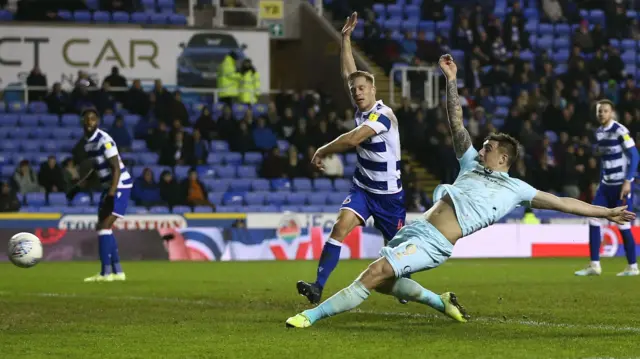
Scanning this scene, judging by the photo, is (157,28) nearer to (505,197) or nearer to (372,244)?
(372,244)

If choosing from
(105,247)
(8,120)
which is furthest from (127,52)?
(105,247)

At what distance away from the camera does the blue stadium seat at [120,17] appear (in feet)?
97.0

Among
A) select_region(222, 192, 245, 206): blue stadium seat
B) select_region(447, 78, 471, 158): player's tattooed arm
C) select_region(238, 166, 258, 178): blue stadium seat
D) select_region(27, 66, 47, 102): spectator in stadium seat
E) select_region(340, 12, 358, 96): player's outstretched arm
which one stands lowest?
select_region(222, 192, 245, 206): blue stadium seat

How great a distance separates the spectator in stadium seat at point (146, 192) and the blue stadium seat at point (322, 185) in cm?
389

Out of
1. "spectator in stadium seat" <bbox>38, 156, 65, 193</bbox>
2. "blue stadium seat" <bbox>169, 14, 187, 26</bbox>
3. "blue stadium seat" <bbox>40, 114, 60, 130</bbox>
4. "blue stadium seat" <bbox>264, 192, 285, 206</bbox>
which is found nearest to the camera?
"spectator in stadium seat" <bbox>38, 156, 65, 193</bbox>

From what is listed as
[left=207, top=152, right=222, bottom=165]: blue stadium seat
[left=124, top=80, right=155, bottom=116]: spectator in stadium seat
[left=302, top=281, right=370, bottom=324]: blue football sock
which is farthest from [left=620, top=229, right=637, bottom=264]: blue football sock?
[left=124, top=80, right=155, bottom=116]: spectator in stadium seat

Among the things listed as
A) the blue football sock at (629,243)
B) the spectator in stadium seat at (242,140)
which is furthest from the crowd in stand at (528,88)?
the blue football sock at (629,243)

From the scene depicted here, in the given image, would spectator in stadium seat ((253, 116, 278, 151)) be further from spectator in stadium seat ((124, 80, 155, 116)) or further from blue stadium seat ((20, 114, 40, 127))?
blue stadium seat ((20, 114, 40, 127))

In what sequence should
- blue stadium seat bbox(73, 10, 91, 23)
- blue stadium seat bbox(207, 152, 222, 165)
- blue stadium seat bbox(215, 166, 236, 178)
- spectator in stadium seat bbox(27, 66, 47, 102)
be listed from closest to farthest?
blue stadium seat bbox(215, 166, 236, 178), blue stadium seat bbox(207, 152, 222, 165), spectator in stadium seat bbox(27, 66, 47, 102), blue stadium seat bbox(73, 10, 91, 23)

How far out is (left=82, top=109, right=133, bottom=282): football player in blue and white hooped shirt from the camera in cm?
1605

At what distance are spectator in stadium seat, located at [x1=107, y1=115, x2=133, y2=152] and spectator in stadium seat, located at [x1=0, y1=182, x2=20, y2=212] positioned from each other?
2847 mm

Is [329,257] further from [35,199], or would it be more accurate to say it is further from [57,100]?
[57,100]

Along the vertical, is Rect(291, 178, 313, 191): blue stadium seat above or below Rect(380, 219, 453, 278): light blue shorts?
below

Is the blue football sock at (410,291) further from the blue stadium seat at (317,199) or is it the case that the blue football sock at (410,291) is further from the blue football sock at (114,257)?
the blue stadium seat at (317,199)
